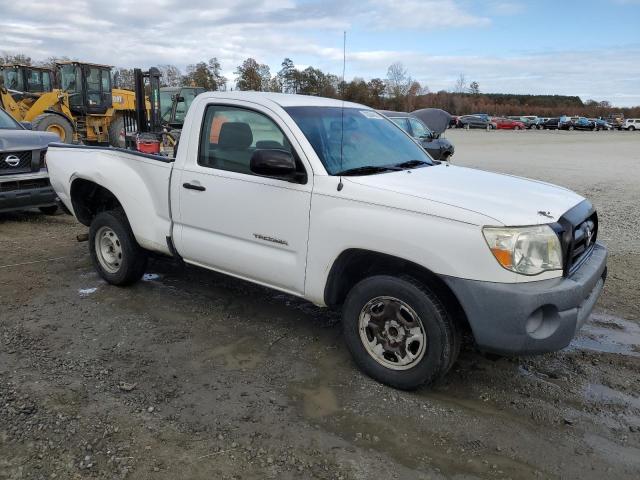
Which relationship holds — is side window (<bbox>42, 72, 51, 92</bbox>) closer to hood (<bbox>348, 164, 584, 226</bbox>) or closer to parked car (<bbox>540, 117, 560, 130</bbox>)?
hood (<bbox>348, 164, 584, 226</bbox>)

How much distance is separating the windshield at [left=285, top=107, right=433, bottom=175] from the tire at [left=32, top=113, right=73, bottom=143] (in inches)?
505

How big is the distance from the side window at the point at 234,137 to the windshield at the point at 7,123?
19.2ft

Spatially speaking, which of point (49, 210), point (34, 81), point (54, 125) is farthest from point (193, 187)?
point (34, 81)

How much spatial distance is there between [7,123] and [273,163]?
7.19m

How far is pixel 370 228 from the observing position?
11.5 feet

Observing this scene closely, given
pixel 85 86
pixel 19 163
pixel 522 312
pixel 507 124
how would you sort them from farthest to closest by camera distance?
pixel 507 124 → pixel 85 86 → pixel 19 163 → pixel 522 312

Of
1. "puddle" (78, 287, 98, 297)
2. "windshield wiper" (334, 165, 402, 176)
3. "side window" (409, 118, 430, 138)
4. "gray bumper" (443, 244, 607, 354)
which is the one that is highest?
"side window" (409, 118, 430, 138)

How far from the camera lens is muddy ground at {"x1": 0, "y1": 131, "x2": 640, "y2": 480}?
9.70ft

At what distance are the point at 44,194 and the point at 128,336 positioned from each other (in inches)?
189

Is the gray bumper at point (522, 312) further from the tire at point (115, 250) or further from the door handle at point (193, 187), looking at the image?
the tire at point (115, 250)

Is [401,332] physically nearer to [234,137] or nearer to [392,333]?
[392,333]

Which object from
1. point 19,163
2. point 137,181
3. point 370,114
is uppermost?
point 370,114

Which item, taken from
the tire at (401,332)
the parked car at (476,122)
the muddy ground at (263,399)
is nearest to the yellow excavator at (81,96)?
the muddy ground at (263,399)

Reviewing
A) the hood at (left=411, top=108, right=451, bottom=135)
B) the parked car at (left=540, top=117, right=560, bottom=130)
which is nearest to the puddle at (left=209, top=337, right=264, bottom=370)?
the hood at (left=411, top=108, right=451, bottom=135)
